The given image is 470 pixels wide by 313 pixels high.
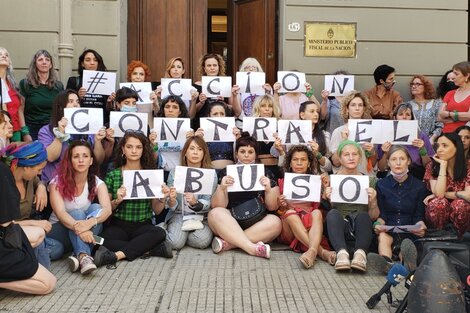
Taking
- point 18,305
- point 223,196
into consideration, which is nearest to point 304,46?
point 223,196

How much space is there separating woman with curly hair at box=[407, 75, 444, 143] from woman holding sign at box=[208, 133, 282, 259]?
2.60m

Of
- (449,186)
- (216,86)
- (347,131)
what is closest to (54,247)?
(216,86)

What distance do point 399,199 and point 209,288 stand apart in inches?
88.6

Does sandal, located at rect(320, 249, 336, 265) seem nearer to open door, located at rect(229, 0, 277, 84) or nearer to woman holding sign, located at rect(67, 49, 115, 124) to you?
woman holding sign, located at rect(67, 49, 115, 124)

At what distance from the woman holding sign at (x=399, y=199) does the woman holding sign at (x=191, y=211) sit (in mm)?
1770

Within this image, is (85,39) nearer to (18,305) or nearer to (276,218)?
(276,218)

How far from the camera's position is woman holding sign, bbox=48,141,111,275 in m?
6.21

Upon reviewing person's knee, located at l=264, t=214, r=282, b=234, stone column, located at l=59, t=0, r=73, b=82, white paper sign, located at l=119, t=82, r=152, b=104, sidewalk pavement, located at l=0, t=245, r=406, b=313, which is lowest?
sidewalk pavement, located at l=0, t=245, r=406, b=313

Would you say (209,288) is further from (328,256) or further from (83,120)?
(83,120)

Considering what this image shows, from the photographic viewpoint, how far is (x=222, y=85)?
8.05 m

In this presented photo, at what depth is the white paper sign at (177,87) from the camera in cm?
803

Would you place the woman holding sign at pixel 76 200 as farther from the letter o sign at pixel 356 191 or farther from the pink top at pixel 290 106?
the pink top at pixel 290 106

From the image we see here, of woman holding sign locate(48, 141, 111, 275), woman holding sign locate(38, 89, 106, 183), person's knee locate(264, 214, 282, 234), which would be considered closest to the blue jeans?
woman holding sign locate(48, 141, 111, 275)

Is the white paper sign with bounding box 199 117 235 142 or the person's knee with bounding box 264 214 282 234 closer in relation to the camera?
the person's knee with bounding box 264 214 282 234
